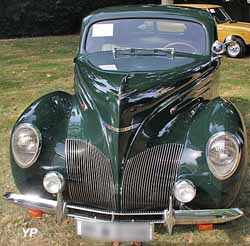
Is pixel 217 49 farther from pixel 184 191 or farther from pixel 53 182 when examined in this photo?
pixel 53 182

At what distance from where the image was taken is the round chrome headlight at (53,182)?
3564mm

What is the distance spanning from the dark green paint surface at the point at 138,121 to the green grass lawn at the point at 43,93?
58cm

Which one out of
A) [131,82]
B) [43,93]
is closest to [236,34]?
[43,93]

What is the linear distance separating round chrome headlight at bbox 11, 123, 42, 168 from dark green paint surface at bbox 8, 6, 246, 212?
0.05 metres

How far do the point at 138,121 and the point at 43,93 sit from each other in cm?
534

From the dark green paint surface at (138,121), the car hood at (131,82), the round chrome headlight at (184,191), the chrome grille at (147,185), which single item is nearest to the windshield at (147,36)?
the car hood at (131,82)

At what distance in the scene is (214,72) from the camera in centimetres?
485

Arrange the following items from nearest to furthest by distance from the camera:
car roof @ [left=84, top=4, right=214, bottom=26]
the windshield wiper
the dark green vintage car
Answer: the dark green vintage car, the windshield wiper, car roof @ [left=84, top=4, right=214, bottom=26]

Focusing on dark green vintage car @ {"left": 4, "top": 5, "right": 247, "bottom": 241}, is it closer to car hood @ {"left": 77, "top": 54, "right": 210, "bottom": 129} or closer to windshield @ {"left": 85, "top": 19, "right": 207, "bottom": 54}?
car hood @ {"left": 77, "top": 54, "right": 210, "bottom": 129}

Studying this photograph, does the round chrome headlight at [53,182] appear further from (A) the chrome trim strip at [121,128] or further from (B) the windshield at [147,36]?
(B) the windshield at [147,36]

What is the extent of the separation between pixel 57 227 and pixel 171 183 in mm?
1272

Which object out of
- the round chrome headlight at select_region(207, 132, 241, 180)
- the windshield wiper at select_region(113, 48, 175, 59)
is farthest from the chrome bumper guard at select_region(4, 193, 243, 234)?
the windshield wiper at select_region(113, 48, 175, 59)

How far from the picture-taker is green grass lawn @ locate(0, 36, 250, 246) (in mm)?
4016

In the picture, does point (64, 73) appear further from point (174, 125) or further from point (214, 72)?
point (174, 125)
